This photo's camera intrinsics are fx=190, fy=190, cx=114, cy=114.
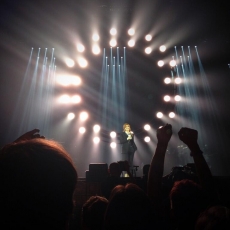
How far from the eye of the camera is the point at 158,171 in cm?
180

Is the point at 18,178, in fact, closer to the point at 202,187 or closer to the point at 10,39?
the point at 202,187

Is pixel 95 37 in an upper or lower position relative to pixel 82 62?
upper

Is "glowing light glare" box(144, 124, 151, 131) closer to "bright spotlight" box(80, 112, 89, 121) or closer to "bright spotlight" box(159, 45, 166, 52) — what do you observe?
"bright spotlight" box(80, 112, 89, 121)

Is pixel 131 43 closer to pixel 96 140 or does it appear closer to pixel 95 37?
pixel 95 37

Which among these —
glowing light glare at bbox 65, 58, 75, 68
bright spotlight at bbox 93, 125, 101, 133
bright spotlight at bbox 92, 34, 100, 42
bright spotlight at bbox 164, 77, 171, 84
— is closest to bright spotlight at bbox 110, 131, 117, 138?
bright spotlight at bbox 93, 125, 101, 133

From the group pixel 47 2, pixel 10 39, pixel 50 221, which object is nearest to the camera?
pixel 50 221

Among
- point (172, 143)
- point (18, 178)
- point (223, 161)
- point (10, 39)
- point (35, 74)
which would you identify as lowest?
point (18, 178)

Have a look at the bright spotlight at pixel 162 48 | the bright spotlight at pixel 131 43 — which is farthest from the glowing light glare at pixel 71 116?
the bright spotlight at pixel 162 48

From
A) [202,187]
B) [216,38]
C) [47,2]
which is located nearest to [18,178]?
[202,187]

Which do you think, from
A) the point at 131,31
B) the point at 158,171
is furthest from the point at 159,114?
the point at 158,171

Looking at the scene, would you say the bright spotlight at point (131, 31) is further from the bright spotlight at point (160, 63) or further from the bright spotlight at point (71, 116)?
the bright spotlight at point (71, 116)

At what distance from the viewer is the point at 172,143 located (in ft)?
31.7

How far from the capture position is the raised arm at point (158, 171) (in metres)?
1.72

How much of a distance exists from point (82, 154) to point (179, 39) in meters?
7.15
